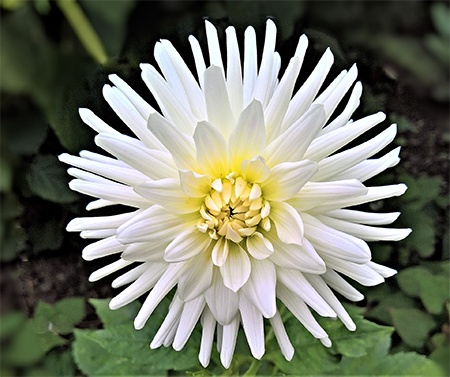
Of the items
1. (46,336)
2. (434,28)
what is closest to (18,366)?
(46,336)

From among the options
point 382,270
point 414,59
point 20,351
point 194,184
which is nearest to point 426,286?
point 382,270

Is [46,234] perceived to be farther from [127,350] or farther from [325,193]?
[325,193]

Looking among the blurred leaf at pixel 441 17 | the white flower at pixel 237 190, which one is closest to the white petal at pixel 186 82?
the white flower at pixel 237 190

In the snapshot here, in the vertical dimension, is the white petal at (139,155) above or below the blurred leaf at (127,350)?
above

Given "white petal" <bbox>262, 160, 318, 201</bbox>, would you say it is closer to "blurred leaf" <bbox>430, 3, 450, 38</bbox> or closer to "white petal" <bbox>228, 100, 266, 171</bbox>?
"white petal" <bbox>228, 100, 266, 171</bbox>

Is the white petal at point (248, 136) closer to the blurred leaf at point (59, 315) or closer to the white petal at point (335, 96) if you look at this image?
the white petal at point (335, 96)

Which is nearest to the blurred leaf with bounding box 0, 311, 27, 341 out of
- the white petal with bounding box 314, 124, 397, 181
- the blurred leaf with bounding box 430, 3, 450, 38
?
the white petal with bounding box 314, 124, 397, 181

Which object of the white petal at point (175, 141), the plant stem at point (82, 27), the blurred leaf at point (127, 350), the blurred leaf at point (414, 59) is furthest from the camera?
the blurred leaf at point (414, 59)
